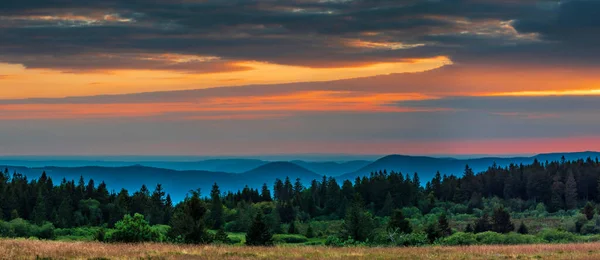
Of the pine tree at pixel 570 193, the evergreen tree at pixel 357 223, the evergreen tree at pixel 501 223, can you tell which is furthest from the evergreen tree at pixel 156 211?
the pine tree at pixel 570 193

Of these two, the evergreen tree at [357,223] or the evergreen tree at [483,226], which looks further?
the evergreen tree at [483,226]

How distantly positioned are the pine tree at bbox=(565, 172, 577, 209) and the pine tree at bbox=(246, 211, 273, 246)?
152200mm

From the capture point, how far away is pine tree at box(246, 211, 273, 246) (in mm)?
54237

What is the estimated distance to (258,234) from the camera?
55.1 meters

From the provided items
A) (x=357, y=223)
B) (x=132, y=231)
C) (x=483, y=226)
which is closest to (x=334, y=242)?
(x=132, y=231)

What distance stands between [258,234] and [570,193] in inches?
6052

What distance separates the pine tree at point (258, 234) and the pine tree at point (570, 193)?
15220cm

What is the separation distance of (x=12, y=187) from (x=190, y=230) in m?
144

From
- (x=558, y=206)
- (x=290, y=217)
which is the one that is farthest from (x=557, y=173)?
(x=290, y=217)

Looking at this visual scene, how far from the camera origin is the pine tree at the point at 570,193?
187250 mm

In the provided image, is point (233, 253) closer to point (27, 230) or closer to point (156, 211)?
point (27, 230)

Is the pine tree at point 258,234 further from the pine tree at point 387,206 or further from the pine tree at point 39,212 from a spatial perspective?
the pine tree at point 387,206

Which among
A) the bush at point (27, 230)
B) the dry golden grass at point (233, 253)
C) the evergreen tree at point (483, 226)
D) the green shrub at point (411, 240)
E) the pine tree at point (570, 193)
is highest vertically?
the pine tree at point (570, 193)

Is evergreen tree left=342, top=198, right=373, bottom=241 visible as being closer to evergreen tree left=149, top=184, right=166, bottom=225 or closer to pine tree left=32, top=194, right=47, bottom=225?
evergreen tree left=149, top=184, right=166, bottom=225
